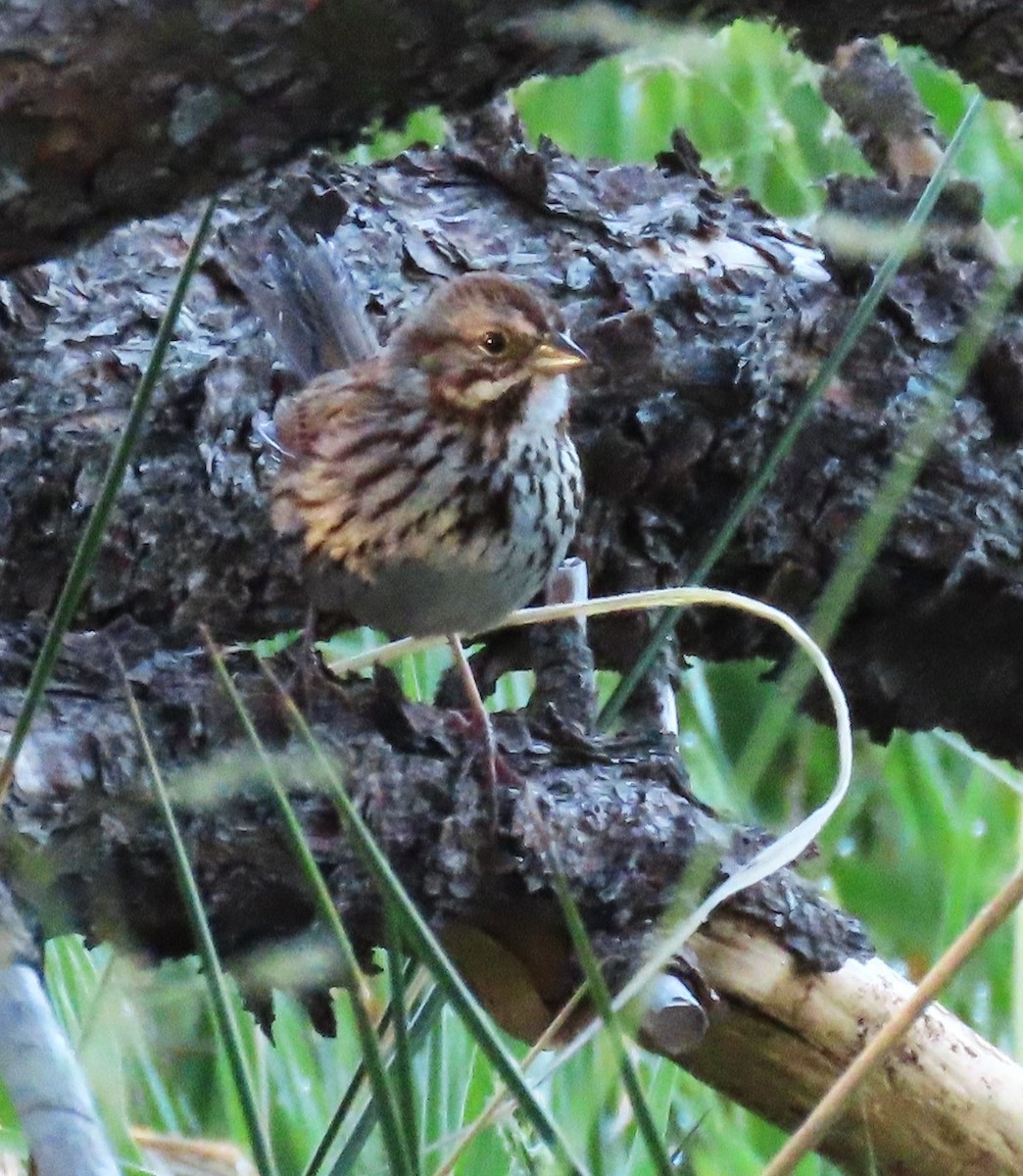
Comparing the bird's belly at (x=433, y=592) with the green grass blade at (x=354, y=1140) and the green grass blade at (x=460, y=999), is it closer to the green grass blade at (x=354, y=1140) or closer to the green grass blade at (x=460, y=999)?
the green grass blade at (x=354, y=1140)

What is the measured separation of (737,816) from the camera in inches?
67.0

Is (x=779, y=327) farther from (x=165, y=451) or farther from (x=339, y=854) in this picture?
(x=339, y=854)

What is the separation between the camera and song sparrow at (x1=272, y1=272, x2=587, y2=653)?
1703 mm

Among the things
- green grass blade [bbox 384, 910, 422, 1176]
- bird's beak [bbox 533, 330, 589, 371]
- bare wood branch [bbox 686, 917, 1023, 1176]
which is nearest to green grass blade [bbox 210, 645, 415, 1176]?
green grass blade [bbox 384, 910, 422, 1176]

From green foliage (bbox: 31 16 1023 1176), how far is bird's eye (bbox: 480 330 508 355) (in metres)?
0.33

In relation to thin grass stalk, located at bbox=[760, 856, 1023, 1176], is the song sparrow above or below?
below

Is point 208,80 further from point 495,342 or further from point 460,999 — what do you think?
point 495,342

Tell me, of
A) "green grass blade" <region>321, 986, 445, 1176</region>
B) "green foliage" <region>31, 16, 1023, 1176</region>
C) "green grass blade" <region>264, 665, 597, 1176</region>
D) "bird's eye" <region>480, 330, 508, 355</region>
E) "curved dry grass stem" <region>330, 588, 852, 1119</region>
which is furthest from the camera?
"bird's eye" <region>480, 330, 508, 355</region>

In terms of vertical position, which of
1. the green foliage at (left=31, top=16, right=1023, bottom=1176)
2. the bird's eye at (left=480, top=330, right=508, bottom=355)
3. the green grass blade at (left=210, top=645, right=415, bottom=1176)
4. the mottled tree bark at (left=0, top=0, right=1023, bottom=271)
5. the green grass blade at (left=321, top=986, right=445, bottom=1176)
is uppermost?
Answer: the mottled tree bark at (left=0, top=0, right=1023, bottom=271)

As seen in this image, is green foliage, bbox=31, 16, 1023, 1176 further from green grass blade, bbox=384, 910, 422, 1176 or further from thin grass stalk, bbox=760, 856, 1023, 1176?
thin grass stalk, bbox=760, 856, 1023, 1176

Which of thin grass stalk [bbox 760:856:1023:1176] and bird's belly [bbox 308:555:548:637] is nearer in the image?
thin grass stalk [bbox 760:856:1023:1176]

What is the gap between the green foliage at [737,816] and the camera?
167cm

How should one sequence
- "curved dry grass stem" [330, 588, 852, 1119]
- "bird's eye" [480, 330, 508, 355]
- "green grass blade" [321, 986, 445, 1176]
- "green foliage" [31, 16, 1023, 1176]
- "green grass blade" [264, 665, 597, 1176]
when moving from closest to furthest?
"green grass blade" [264, 665, 597, 1176] → "green grass blade" [321, 986, 445, 1176] → "curved dry grass stem" [330, 588, 852, 1119] → "green foliage" [31, 16, 1023, 1176] → "bird's eye" [480, 330, 508, 355]

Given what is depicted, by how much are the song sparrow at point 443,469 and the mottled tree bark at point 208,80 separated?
2.54 ft
